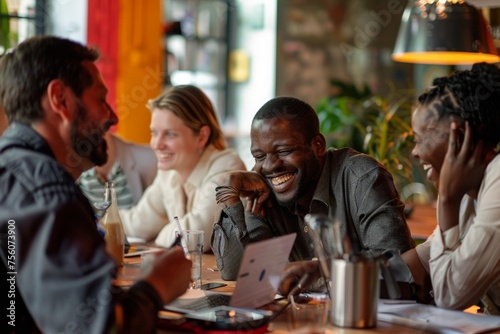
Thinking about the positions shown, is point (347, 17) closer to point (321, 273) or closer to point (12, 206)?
point (321, 273)

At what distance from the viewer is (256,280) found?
1873 mm

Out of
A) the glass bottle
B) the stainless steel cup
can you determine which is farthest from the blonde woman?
the stainless steel cup

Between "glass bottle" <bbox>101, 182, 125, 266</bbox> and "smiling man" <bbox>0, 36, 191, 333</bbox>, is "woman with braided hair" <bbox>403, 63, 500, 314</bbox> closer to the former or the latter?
"smiling man" <bbox>0, 36, 191, 333</bbox>

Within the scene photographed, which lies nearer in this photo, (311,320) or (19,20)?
(311,320)

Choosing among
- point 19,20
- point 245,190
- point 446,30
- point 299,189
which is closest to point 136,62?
point 19,20

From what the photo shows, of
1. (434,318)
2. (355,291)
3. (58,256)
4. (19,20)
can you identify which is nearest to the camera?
(58,256)

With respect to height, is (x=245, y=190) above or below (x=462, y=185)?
below

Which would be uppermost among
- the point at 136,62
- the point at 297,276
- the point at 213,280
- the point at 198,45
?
the point at 198,45

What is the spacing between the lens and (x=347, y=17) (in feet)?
28.1

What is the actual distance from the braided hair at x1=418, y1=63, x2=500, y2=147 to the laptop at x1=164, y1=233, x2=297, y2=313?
0.58 m

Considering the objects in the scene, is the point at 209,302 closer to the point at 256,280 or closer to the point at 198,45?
the point at 256,280

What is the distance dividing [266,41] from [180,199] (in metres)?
4.60

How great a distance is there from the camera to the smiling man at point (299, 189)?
2289mm

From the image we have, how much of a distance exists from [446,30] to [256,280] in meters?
1.96
